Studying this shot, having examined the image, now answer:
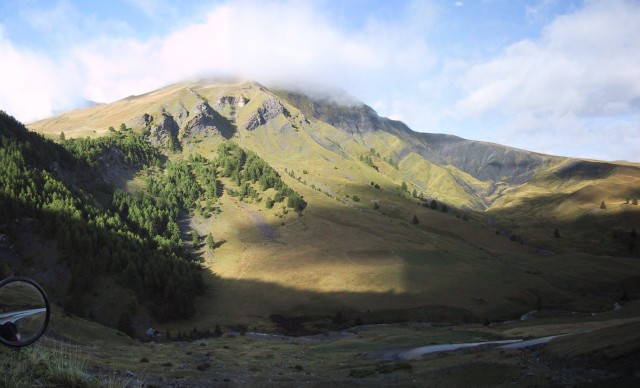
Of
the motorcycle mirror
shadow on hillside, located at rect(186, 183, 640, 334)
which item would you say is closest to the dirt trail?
shadow on hillside, located at rect(186, 183, 640, 334)

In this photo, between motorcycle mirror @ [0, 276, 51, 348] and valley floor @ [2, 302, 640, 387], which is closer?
motorcycle mirror @ [0, 276, 51, 348]

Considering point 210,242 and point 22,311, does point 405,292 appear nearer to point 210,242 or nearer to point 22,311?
point 210,242

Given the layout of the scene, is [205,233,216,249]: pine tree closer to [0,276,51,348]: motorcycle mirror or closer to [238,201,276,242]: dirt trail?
[238,201,276,242]: dirt trail

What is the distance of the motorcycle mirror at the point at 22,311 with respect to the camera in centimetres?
775

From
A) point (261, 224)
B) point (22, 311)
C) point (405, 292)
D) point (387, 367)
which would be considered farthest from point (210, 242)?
point (22, 311)

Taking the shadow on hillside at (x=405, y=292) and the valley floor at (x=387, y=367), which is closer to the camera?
the valley floor at (x=387, y=367)

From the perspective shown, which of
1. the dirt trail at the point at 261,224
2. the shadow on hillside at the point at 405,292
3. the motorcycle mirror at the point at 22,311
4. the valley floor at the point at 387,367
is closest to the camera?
the motorcycle mirror at the point at 22,311

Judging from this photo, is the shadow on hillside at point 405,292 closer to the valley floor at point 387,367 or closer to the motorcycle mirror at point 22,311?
the valley floor at point 387,367

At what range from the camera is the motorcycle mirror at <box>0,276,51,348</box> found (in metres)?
7.75

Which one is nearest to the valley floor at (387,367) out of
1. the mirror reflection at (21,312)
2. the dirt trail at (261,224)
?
the mirror reflection at (21,312)

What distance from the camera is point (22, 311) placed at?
324 inches

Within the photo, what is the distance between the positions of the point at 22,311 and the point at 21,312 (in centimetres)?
3

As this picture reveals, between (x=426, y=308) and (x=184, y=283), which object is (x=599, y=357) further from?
(x=184, y=283)

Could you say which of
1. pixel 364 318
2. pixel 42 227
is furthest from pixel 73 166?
pixel 364 318
